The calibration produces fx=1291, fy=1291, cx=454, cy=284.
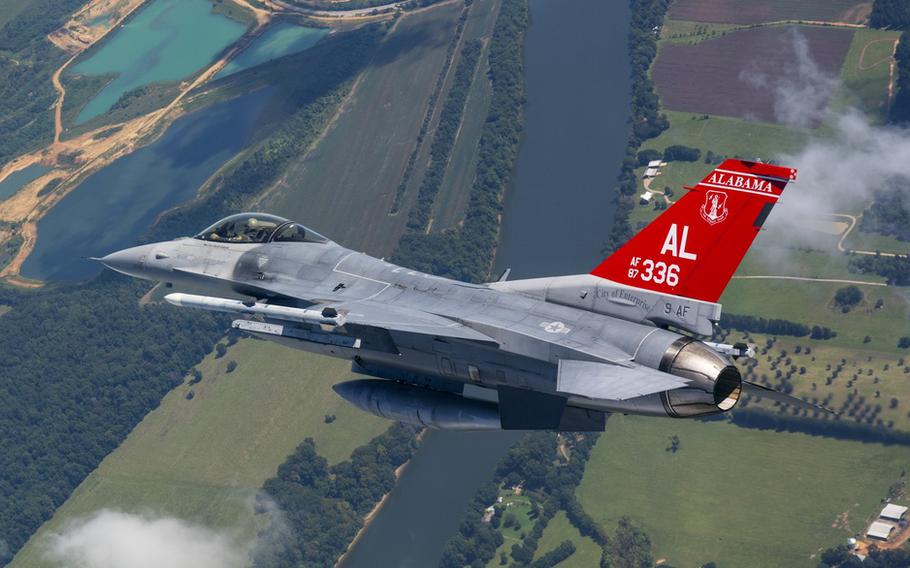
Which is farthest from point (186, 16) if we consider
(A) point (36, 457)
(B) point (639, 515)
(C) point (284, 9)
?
(B) point (639, 515)

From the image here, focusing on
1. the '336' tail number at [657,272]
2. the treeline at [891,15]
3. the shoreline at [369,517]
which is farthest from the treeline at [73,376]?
the treeline at [891,15]

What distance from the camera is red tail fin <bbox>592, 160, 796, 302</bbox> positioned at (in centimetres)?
4062

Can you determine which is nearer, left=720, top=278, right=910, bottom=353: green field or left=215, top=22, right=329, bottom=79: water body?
left=720, top=278, right=910, bottom=353: green field

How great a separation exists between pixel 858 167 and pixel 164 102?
229 ft

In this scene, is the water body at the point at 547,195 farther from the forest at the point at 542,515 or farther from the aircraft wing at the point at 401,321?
the aircraft wing at the point at 401,321

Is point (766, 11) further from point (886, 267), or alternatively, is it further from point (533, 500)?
point (533, 500)

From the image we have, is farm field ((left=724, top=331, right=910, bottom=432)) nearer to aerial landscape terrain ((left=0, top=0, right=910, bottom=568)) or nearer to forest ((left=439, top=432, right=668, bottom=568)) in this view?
aerial landscape terrain ((left=0, top=0, right=910, bottom=568))

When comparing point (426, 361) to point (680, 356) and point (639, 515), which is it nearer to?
point (680, 356)

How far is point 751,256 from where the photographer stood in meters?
98.2

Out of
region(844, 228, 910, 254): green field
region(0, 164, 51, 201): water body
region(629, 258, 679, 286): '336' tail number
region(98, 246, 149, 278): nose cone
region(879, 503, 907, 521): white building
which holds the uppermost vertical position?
region(844, 228, 910, 254): green field

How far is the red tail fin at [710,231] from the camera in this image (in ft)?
133

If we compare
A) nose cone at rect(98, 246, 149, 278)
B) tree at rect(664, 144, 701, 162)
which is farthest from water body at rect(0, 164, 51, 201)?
nose cone at rect(98, 246, 149, 278)

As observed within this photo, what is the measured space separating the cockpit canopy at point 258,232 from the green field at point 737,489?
121 ft

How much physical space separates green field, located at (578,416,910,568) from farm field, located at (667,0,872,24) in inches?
2149
